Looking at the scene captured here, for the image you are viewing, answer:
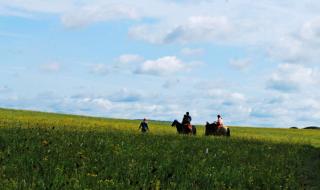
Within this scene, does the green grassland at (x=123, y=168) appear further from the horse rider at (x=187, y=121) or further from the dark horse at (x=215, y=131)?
the dark horse at (x=215, y=131)

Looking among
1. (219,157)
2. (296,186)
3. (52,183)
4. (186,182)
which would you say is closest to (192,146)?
(219,157)

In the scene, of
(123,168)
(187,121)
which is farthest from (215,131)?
(123,168)

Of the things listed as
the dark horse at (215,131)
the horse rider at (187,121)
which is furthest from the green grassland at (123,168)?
the dark horse at (215,131)

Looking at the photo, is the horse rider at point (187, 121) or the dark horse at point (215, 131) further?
the dark horse at point (215, 131)

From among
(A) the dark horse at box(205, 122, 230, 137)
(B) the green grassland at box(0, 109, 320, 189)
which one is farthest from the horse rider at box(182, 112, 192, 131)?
(B) the green grassland at box(0, 109, 320, 189)

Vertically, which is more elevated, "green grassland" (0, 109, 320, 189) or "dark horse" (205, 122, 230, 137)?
"dark horse" (205, 122, 230, 137)

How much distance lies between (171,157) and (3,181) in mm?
9052

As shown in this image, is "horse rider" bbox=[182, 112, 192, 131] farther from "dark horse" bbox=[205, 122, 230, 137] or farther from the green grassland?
the green grassland

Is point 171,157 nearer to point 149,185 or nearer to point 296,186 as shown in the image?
point 296,186

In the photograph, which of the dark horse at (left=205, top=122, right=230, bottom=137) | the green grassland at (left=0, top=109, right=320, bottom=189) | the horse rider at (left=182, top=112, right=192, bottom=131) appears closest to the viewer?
the green grassland at (left=0, top=109, right=320, bottom=189)

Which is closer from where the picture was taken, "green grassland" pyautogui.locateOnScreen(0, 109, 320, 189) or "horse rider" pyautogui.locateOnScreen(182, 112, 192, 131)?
"green grassland" pyautogui.locateOnScreen(0, 109, 320, 189)

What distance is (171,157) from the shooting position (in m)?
20.4

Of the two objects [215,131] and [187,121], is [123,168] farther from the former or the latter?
[215,131]

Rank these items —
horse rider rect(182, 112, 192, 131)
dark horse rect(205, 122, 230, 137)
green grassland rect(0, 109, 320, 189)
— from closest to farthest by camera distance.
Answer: green grassland rect(0, 109, 320, 189)
horse rider rect(182, 112, 192, 131)
dark horse rect(205, 122, 230, 137)
